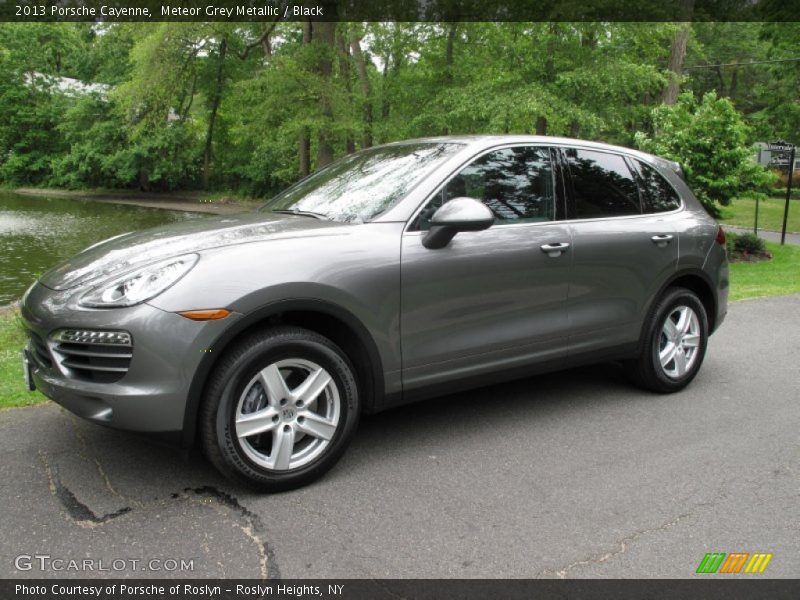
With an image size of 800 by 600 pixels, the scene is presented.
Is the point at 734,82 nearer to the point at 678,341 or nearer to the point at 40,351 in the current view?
the point at 678,341

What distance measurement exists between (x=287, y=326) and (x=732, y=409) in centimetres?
317

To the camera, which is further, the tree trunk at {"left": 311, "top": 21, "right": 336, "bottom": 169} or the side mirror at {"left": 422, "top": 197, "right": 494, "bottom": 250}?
the tree trunk at {"left": 311, "top": 21, "right": 336, "bottom": 169}

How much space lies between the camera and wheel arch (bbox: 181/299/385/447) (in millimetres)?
3137

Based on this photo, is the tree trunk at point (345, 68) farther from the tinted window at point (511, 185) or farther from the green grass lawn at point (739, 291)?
the tinted window at point (511, 185)

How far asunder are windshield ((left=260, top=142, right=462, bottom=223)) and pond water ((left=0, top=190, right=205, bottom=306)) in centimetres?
456

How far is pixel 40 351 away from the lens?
3387mm

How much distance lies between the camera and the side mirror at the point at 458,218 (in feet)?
11.8

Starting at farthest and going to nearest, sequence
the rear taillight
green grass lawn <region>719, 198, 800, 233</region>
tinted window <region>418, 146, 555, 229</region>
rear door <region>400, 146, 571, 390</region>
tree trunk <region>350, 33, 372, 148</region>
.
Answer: green grass lawn <region>719, 198, 800, 233</region> → tree trunk <region>350, 33, 372, 148</region> → the rear taillight → tinted window <region>418, 146, 555, 229</region> → rear door <region>400, 146, 571, 390</region>

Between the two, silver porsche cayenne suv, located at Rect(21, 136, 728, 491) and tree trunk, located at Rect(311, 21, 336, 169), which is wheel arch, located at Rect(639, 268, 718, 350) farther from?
tree trunk, located at Rect(311, 21, 336, 169)

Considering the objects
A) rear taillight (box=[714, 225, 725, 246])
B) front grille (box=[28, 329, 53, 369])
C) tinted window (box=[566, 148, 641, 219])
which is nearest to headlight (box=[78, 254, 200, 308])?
front grille (box=[28, 329, 53, 369])

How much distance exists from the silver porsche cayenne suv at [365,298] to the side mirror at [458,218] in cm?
1

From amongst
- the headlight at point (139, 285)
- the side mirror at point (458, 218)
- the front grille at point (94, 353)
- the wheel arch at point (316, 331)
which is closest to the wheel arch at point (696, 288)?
the side mirror at point (458, 218)

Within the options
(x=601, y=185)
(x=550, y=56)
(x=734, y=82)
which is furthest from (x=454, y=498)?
(x=734, y=82)

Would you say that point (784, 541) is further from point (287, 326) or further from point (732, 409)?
point (287, 326)
